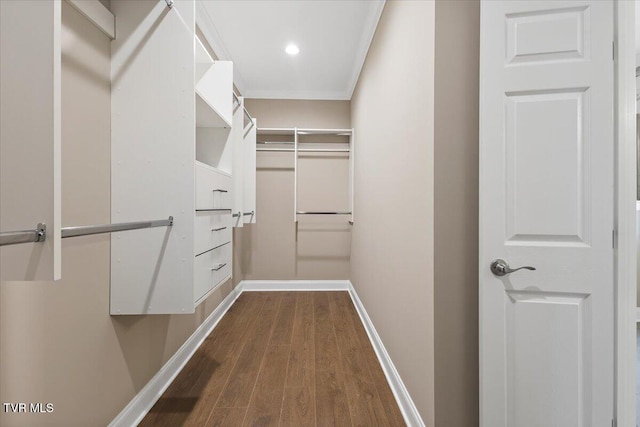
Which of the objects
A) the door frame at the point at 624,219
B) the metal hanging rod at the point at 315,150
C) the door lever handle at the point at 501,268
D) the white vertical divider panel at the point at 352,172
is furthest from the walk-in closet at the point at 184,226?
the metal hanging rod at the point at 315,150

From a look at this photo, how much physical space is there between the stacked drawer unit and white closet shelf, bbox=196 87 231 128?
0.37m

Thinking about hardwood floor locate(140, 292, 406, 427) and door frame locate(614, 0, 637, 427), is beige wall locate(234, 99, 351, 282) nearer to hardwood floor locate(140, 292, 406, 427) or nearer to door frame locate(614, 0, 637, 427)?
hardwood floor locate(140, 292, 406, 427)

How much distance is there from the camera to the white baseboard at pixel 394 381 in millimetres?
1438

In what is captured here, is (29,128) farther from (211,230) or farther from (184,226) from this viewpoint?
(211,230)

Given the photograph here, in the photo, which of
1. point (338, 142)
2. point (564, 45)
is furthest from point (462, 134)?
point (338, 142)

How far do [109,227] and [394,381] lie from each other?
1719 millimetres

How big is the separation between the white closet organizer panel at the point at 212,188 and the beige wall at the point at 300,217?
1777mm

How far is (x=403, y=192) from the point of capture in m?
1.65

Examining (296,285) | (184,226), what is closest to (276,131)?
(296,285)

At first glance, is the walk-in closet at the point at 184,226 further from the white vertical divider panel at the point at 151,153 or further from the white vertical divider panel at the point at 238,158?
the white vertical divider panel at the point at 238,158

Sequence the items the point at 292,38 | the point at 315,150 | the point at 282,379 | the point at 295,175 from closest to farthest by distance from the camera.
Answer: the point at 282,379 < the point at 292,38 < the point at 295,175 < the point at 315,150

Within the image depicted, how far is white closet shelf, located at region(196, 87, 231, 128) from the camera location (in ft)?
5.44

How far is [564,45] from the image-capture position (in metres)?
1.11

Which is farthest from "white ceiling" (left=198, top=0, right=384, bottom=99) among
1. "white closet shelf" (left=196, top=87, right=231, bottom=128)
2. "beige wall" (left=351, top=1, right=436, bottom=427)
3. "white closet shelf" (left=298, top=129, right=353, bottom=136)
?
"white closet shelf" (left=196, top=87, right=231, bottom=128)
